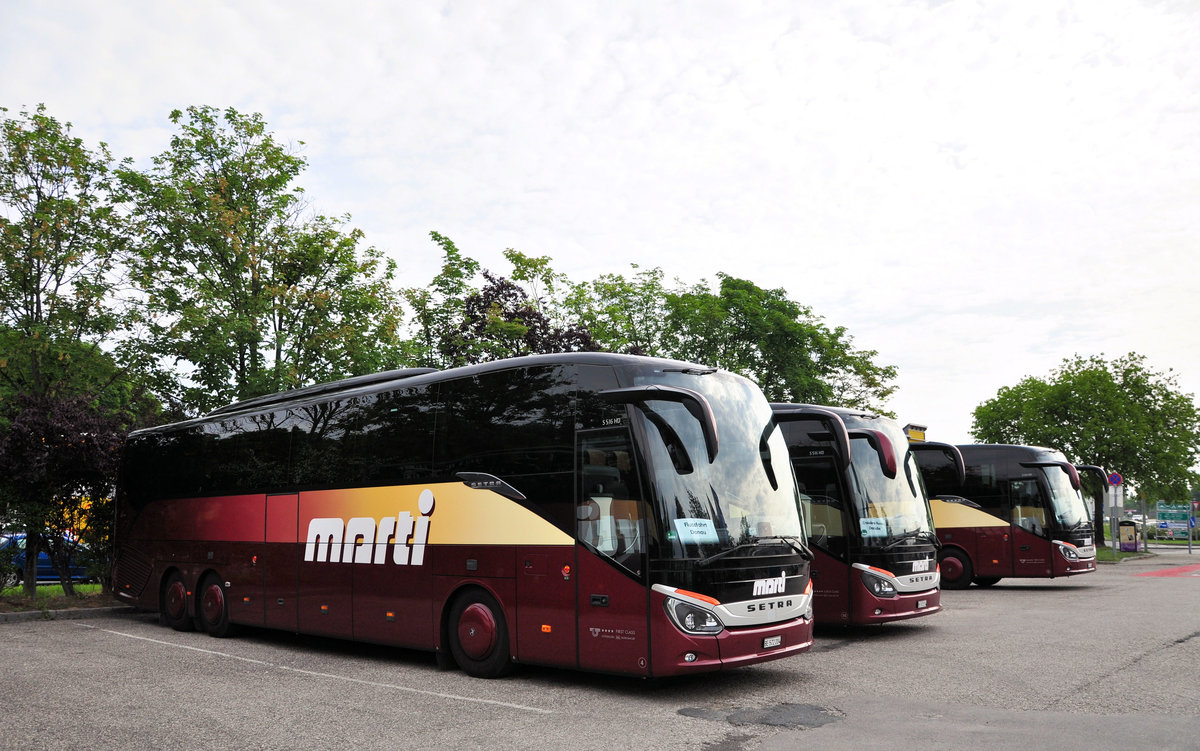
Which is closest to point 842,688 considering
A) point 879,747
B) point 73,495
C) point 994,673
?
point 994,673

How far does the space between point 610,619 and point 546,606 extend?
0.79 metres

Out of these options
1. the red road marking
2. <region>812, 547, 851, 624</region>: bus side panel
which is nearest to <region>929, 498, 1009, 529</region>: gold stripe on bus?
the red road marking

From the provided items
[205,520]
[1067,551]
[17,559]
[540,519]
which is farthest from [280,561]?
[1067,551]

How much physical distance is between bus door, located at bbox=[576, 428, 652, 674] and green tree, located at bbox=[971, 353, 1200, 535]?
4026cm

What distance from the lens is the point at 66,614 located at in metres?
16.6

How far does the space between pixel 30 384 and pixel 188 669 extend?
1201cm

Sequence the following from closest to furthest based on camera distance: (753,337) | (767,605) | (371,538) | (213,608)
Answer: (767,605), (371,538), (213,608), (753,337)

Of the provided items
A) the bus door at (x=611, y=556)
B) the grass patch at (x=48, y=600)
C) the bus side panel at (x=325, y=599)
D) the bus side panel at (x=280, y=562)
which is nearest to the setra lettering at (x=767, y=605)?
the bus door at (x=611, y=556)

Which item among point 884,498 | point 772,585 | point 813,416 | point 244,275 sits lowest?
point 772,585

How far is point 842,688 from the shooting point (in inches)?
358

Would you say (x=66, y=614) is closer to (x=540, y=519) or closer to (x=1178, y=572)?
(x=540, y=519)

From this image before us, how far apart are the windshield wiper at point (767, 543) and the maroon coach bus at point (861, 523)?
3.00m

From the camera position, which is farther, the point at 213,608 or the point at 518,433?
the point at 213,608

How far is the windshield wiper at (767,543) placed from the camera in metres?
8.47
